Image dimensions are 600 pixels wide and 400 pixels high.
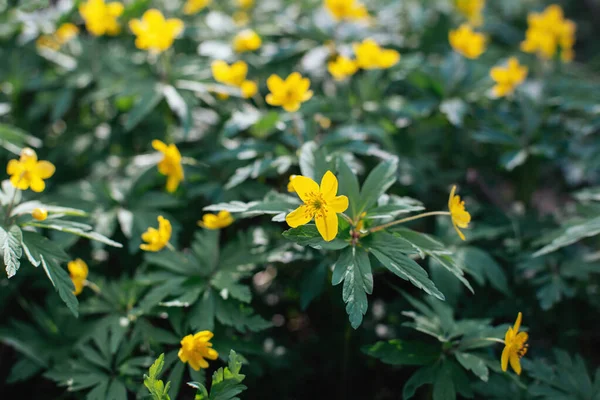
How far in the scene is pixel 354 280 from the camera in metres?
1.67

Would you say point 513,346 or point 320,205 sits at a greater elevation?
point 320,205

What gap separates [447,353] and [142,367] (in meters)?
1.20

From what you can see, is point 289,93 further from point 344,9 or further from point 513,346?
point 513,346

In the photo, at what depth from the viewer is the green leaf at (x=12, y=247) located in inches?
65.8

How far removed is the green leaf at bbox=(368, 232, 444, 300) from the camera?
65.4 inches

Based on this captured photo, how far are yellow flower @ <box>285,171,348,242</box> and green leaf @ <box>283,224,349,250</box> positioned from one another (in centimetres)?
3

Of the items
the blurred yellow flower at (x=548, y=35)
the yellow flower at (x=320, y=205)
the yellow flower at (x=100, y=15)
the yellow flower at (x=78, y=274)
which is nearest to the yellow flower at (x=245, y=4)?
the yellow flower at (x=100, y=15)

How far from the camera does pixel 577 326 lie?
2.51 meters

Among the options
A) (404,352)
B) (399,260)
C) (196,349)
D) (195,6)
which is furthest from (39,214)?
(195,6)

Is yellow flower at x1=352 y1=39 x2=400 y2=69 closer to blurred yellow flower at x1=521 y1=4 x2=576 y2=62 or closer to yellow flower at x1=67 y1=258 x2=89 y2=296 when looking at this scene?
blurred yellow flower at x1=521 y1=4 x2=576 y2=62

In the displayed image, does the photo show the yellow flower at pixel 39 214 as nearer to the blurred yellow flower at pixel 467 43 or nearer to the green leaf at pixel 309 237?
the green leaf at pixel 309 237

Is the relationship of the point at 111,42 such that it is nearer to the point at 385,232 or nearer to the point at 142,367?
the point at 142,367

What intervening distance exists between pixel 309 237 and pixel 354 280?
0.65ft

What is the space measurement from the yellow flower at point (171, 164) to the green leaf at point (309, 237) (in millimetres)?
813
